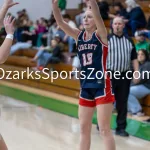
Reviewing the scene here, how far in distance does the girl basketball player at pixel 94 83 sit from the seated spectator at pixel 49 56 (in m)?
5.96

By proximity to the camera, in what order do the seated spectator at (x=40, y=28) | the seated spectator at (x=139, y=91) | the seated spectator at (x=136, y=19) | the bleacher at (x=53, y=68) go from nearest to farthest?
the seated spectator at (x=139, y=91)
the bleacher at (x=53, y=68)
the seated spectator at (x=136, y=19)
the seated spectator at (x=40, y=28)

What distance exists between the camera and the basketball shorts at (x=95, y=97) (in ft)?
13.6

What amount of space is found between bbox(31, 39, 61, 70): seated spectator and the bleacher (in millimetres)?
149

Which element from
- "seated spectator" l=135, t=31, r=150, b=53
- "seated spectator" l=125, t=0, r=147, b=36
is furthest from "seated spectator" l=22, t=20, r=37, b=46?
"seated spectator" l=135, t=31, r=150, b=53

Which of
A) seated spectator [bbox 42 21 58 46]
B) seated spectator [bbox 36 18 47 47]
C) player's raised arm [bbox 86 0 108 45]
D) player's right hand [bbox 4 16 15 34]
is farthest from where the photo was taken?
seated spectator [bbox 36 18 47 47]

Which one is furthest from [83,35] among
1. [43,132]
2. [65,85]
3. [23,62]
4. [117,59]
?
[23,62]

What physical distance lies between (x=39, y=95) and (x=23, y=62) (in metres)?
2.55

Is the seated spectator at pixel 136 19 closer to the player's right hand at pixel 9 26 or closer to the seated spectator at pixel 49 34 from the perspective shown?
the seated spectator at pixel 49 34

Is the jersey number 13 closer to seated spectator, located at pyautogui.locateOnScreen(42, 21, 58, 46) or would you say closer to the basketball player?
the basketball player

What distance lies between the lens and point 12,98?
30.9ft

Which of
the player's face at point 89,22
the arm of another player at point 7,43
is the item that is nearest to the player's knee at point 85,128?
the player's face at point 89,22

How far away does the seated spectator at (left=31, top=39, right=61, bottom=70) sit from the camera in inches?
403

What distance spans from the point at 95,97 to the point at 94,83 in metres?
0.14

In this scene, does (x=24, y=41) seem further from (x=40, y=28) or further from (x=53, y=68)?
(x=53, y=68)
